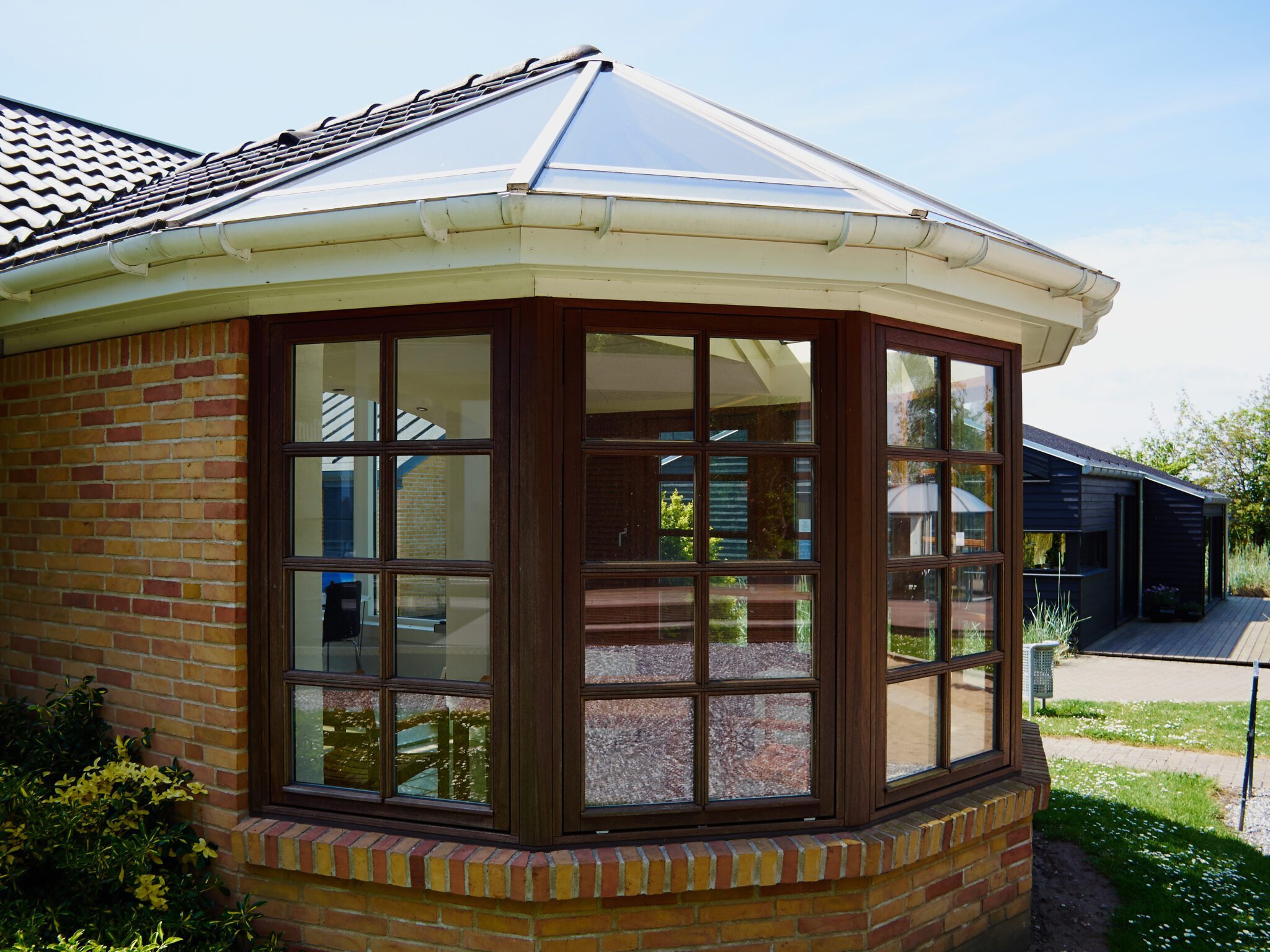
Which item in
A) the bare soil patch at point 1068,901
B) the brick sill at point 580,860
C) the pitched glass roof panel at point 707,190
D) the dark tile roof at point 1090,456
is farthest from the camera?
the dark tile roof at point 1090,456

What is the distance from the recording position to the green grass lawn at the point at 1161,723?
26.5ft

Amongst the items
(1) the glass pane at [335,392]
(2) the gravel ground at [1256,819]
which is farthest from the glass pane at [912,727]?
(2) the gravel ground at [1256,819]

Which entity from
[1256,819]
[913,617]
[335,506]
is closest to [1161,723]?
[1256,819]

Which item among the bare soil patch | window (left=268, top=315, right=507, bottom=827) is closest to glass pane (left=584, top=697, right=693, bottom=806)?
window (left=268, top=315, right=507, bottom=827)

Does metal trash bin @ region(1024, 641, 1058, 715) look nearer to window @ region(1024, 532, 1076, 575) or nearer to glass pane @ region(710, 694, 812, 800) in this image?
window @ region(1024, 532, 1076, 575)

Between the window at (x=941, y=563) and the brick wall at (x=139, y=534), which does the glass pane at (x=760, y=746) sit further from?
the brick wall at (x=139, y=534)

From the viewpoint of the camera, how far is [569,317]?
287cm

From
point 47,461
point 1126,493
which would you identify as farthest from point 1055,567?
point 47,461

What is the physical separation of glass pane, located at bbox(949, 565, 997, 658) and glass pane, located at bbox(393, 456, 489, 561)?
1905 mm

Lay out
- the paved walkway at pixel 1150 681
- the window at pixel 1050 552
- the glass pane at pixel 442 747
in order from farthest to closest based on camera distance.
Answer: the window at pixel 1050 552 → the paved walkway at pixel 1150 681 → the glass pane at pixel 442 747

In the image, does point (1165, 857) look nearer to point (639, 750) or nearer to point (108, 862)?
point (639, 750)

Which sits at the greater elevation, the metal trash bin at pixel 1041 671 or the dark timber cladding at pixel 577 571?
the dark timber cladding at pixel 577 571

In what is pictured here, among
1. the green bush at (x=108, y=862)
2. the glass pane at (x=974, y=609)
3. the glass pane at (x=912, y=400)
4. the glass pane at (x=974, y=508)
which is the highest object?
the glass pane at (x=912, y=400)

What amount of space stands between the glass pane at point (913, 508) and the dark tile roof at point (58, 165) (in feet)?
13.5
